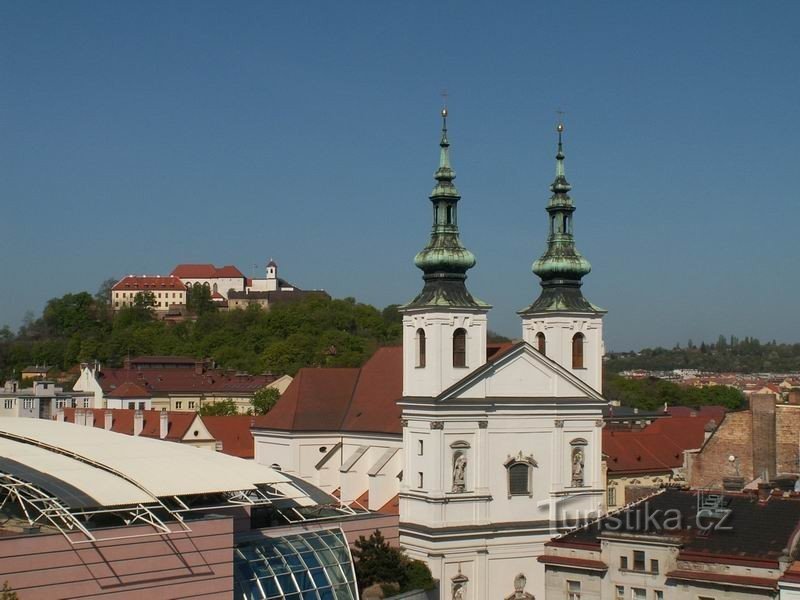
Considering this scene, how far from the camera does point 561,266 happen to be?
54.6m

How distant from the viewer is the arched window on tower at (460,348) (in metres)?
50.1

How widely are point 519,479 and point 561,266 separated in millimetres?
9190

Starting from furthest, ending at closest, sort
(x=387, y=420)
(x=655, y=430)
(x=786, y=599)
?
(x=655, y=430) < (x=387, y=420) < (x=786, y=599)

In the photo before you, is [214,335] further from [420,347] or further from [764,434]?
[420,347]

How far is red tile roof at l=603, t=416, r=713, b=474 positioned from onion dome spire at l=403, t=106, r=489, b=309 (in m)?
24.3

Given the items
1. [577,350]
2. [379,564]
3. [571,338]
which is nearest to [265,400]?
[577,350]

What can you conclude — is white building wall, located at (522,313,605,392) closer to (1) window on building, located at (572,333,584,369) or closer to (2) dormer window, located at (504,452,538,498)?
(1) window on building, located at (572,333,584,369)

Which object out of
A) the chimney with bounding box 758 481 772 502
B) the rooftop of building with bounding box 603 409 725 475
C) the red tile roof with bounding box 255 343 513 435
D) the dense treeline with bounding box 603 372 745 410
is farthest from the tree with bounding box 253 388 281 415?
the chimney with bounding box 758 481 772 502

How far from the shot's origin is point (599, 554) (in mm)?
38812

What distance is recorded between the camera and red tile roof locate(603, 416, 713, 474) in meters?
73.5

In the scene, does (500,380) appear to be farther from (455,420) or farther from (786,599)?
(786,599)

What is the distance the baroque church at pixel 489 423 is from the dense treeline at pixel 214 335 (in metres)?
63.7

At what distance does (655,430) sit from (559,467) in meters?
31.3

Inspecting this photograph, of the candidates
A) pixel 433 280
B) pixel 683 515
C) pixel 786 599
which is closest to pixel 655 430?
pixel 433 280
